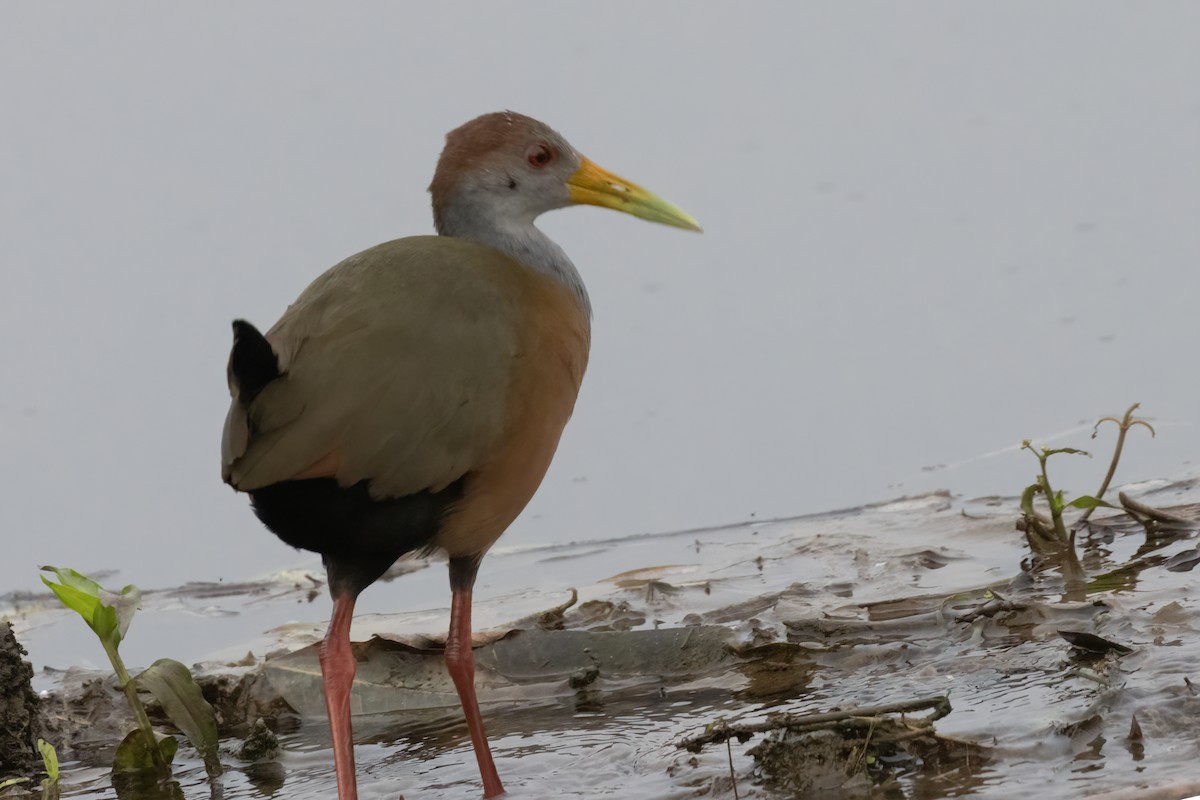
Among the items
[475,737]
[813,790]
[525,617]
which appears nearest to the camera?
[813,790]

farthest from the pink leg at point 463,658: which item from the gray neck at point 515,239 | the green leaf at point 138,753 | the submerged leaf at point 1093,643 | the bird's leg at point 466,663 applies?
the submerged leaf at point 1093,643

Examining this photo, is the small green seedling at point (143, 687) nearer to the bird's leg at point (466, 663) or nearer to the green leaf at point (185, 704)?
the green leaf at point (185, 704)

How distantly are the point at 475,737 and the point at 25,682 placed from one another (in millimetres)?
1290

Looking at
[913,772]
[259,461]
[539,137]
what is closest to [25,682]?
[259,461]

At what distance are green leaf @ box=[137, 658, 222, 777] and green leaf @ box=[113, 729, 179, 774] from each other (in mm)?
63

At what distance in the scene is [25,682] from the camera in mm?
4945

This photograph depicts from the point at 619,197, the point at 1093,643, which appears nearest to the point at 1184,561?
the point at 1093,643

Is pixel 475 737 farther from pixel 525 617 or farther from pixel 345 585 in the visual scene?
pixel 525 617

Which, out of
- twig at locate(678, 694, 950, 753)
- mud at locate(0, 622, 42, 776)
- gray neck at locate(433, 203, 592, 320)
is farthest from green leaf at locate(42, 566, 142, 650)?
twig at locate(678, 694, 950, 753)

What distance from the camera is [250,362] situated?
4172 millimetres

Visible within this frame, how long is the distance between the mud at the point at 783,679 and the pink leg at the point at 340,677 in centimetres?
20

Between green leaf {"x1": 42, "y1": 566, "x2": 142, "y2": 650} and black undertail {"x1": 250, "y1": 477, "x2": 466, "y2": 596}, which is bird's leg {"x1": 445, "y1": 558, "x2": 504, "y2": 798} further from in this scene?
green leaf {"x1": 42, "y1": 566, "x2": 142, "y2": 650}

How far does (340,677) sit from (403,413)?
0.90 meters

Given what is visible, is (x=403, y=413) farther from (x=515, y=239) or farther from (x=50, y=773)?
(x=50, y=773)
